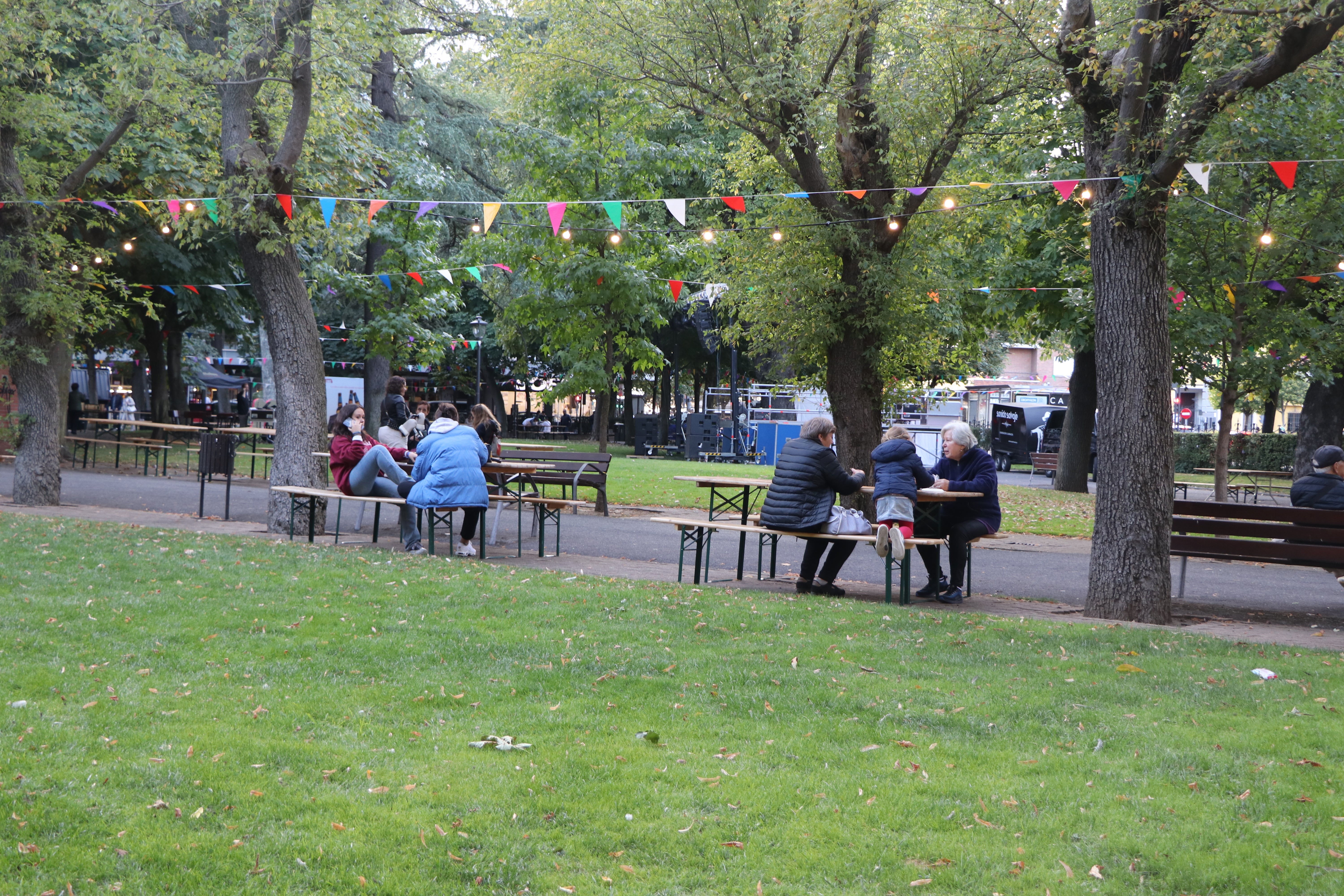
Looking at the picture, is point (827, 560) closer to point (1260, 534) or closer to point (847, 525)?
point (847, 525)

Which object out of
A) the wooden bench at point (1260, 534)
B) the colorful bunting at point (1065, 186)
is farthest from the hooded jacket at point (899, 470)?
the colorful bunting at point (1065, 186)

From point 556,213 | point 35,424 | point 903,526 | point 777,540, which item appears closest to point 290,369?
point 556,213

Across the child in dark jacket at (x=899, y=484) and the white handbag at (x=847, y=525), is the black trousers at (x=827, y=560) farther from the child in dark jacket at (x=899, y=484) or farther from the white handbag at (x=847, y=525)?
the child in dark jacket at (x=899, y=484)

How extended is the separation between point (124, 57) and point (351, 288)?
1032cm

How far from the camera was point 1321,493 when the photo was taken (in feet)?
33.1

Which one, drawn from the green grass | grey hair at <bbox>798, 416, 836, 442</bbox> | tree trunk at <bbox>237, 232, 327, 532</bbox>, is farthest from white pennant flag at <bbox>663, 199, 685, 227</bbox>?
the green grass

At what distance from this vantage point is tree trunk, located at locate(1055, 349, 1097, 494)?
968 inches

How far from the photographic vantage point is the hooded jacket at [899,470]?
8.94 meters

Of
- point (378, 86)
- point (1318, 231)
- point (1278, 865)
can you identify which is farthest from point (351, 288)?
point (1278, 865)

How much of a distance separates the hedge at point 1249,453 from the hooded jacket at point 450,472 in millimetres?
32110

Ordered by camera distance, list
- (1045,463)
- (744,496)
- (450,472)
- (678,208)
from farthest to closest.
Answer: (1045,463)
(678,208)
(744,496)
(450,472)

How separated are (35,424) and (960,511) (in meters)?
12.0

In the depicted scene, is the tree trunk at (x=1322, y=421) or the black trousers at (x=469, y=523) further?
the tree trunk at (x=1322, y=421)

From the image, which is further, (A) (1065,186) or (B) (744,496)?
(A) (1065,186)
